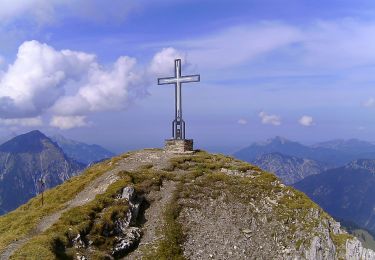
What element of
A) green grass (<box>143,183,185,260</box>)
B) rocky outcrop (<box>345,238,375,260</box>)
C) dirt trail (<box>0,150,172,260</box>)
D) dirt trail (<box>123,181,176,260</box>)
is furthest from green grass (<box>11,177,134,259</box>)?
rocky outcrop (<box>345,238,375,260</box>)

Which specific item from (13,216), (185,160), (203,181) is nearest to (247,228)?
(203,181)

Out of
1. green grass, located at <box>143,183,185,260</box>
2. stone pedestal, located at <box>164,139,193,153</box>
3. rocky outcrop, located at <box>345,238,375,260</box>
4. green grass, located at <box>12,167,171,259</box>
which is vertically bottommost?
rocky outcrop, located at <box>345,238,375,260</box>

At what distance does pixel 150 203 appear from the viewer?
149 ft

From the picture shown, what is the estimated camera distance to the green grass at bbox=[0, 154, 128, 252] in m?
38.2

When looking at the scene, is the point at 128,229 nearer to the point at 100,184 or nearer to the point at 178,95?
the point at 100,184

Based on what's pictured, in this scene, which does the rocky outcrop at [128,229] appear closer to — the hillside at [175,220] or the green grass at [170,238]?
the hillside at [175,220]

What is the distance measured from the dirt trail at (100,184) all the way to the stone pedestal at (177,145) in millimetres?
1521

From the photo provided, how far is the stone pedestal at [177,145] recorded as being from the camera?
204 feet

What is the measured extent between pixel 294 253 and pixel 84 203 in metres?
21.6

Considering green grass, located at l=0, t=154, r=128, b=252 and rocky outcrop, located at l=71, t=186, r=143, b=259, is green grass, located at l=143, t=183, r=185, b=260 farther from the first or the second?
green grass, located at l=0, t=154, r=128, b=252

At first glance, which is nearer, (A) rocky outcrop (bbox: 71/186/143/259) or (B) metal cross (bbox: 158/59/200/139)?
(A) rocky outcrop (bbox: 71/186/143/259)

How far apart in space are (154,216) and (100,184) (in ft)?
28.9

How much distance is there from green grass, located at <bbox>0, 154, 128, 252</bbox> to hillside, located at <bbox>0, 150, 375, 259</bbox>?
13cm

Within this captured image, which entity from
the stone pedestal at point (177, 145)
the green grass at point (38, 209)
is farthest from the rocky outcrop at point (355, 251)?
the green grass at point (38, 209)
